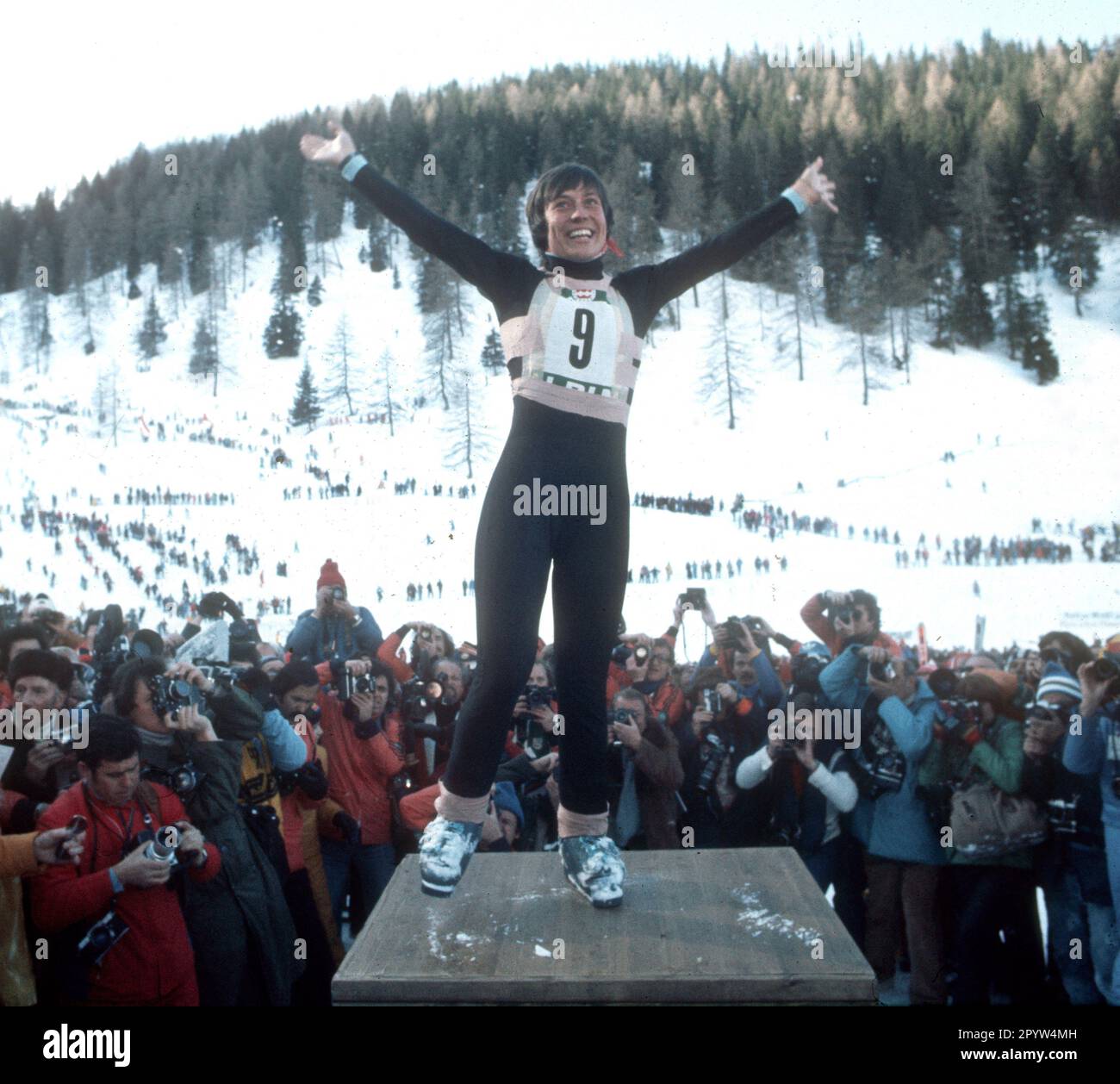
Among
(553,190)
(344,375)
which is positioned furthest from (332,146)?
(344,375)

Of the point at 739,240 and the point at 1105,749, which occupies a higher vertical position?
the point at 739,240

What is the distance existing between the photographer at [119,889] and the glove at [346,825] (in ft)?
3.29

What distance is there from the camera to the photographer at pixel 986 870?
401 centimetres

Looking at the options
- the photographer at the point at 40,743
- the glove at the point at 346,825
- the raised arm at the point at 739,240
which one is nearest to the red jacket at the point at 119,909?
the photographer at the point at 40,743

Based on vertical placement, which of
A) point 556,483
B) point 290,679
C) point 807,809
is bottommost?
point 807,809

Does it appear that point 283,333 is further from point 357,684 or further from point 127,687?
point 127,687

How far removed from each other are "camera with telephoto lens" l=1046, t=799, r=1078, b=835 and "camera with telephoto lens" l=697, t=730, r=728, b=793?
1.45 meters

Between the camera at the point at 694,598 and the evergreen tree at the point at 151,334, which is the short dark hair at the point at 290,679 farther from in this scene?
the evergreen tree at the point at 151,334

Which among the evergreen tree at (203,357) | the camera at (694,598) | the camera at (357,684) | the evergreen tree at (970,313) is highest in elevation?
the evergreen tree at (203,357)

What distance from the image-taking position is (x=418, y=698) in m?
4.66

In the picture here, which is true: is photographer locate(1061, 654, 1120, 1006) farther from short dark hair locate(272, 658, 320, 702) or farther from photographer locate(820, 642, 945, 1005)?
short dark hair locate(272, 658, 320, 702)

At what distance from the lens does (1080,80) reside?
1487 centimetres

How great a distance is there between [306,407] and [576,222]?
18913 mm

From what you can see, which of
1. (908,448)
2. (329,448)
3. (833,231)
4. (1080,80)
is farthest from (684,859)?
(833,231)
